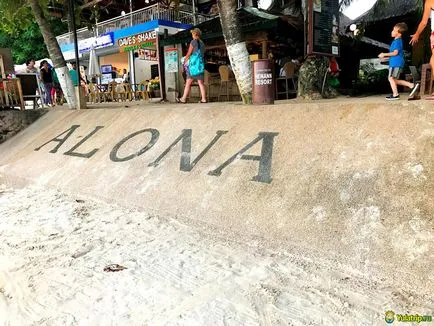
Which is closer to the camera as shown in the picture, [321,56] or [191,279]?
[191,279]

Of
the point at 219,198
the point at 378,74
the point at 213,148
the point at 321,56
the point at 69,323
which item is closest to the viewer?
the point at 69,323

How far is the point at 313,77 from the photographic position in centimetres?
752

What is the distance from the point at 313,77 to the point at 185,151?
11.9 feet

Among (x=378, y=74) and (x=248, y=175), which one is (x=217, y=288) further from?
(x=378, y=74)

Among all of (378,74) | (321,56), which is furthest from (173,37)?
(378,74)

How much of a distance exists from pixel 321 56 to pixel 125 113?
4212 mm

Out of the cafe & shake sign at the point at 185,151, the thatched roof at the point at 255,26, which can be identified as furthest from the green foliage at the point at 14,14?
the cafe & shake sign at the point at 185,151

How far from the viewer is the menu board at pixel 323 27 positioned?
6906 mm

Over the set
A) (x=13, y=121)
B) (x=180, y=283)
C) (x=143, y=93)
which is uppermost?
(x=143, y=93)

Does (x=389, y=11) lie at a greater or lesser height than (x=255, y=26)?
greater

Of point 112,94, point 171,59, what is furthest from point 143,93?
point 171,59

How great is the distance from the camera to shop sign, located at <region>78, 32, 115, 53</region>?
70.7 ft

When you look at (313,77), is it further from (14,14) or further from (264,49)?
(14,14)

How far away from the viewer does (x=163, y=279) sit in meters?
2.97
